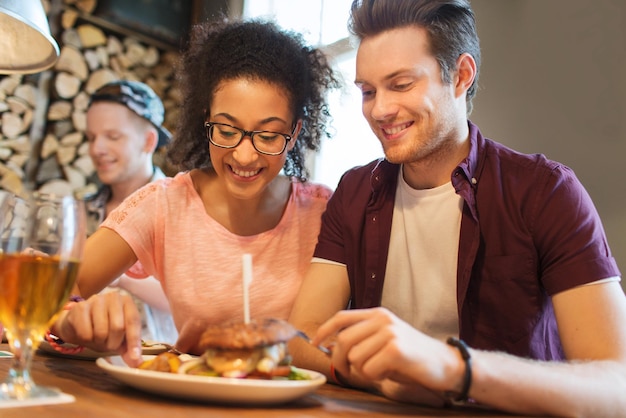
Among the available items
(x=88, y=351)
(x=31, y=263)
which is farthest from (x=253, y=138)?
(x=31, y=263)

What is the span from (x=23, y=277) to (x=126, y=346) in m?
0.30

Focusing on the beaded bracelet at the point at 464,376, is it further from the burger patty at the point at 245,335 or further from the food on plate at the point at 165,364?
the food on plate at the point at 165,364

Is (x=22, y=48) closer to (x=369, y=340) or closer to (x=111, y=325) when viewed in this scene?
(x=111, y=325)

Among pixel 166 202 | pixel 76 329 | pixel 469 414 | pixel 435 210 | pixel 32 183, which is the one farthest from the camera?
pixel 32 183

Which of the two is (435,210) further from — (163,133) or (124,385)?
(163,133)

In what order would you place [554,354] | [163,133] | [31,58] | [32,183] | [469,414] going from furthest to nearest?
[32,183], [163,133], [554,354], [31,58], [469,414]

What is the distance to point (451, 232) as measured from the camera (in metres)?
1.62

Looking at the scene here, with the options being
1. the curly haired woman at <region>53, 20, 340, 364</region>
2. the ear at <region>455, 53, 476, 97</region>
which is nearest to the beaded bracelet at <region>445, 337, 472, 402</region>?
the curly haired woman at <region>53, 20, 340, 364</region>

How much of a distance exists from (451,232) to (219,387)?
3.06ft

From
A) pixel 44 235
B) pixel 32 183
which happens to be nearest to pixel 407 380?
pixel 44 235

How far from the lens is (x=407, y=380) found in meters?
0.95

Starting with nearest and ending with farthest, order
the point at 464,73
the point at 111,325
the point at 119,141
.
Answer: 1. the point at 111,325
2. the point at 464,73
3. the point at 119,141

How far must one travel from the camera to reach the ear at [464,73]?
1722 millimetres

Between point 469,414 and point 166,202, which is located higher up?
point 166,202
